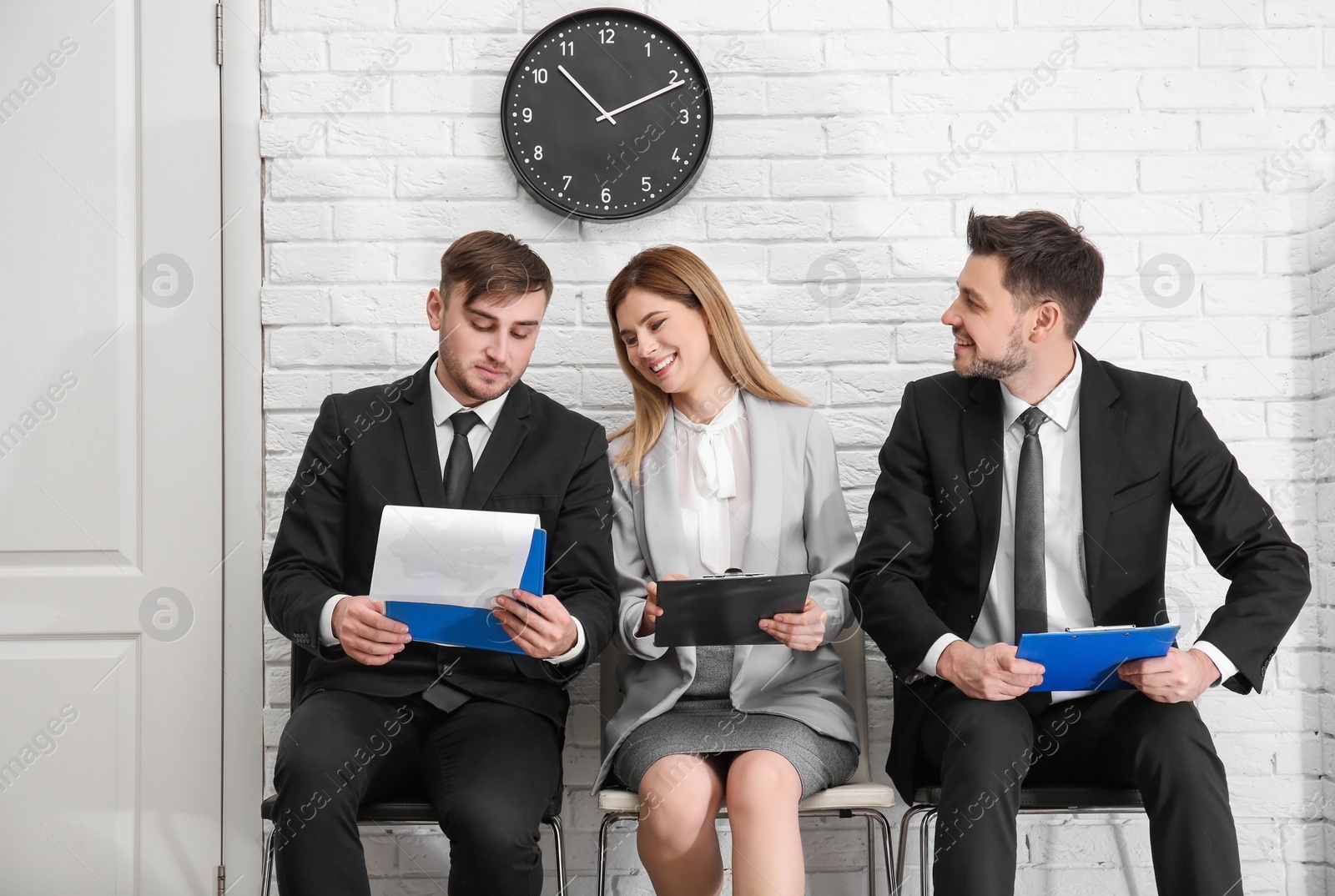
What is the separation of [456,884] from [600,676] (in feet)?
1.75

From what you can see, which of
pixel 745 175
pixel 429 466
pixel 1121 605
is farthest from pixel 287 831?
pixel 745 175

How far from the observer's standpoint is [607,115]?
7.40ft

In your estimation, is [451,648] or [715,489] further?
[715,489]

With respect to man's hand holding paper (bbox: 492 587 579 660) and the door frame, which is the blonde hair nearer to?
man's hand holding paper (bbox: 492 587 579 660)

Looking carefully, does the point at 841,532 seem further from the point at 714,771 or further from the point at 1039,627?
the point at 714,771

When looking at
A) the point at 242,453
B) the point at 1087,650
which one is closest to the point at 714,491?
the point at 1087,650

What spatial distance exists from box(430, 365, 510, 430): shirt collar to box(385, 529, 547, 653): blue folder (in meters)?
0.43


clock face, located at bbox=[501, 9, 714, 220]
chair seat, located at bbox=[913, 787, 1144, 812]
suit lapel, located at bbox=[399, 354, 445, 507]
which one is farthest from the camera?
clock face, located at bbox=[501, 9, 714, 220]

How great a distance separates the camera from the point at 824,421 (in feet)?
6.77

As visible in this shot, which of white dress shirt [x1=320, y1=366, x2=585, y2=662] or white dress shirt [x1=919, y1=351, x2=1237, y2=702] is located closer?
white dress shirt [x1=919, y1=351, x2=1237, y2=702]

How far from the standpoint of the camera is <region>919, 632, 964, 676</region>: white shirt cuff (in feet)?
5.61

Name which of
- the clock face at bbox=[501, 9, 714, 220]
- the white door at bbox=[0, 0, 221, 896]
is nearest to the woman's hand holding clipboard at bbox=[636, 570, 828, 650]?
the clock face at bbox=[501, 9, 714, 220]

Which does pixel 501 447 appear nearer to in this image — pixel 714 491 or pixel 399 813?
pixel 714 491

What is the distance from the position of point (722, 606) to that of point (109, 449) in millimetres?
1470
